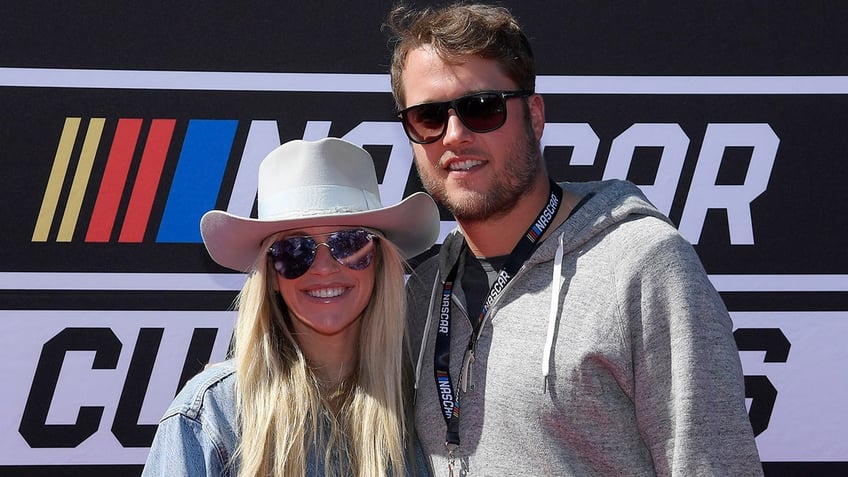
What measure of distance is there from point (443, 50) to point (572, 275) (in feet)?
1.84

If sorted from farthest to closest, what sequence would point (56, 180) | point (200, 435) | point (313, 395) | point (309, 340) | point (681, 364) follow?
point (56, 180) < point (309, 340) < point (313, 395) < point (200, 435) < point (681, 364)

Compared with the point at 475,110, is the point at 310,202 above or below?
below

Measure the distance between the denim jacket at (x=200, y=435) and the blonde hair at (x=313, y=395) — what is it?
23mm

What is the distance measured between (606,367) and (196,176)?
143 centimetres

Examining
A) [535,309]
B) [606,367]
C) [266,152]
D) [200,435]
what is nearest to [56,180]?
[266,152]

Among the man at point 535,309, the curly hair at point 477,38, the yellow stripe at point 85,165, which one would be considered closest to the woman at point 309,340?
the man at point 535,309

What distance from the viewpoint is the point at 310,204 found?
178 cm

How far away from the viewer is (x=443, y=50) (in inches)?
72.6

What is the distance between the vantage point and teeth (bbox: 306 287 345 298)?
178 cm

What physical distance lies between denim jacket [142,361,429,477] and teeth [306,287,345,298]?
0.24m

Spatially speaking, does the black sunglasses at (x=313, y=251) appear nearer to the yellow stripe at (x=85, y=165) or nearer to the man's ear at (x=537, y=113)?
the man's ear at (x=537, y=113)

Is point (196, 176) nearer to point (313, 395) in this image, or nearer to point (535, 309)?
point (313, 395)

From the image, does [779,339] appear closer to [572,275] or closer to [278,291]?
[572,275]

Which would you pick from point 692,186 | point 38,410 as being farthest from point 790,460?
point 38,410
